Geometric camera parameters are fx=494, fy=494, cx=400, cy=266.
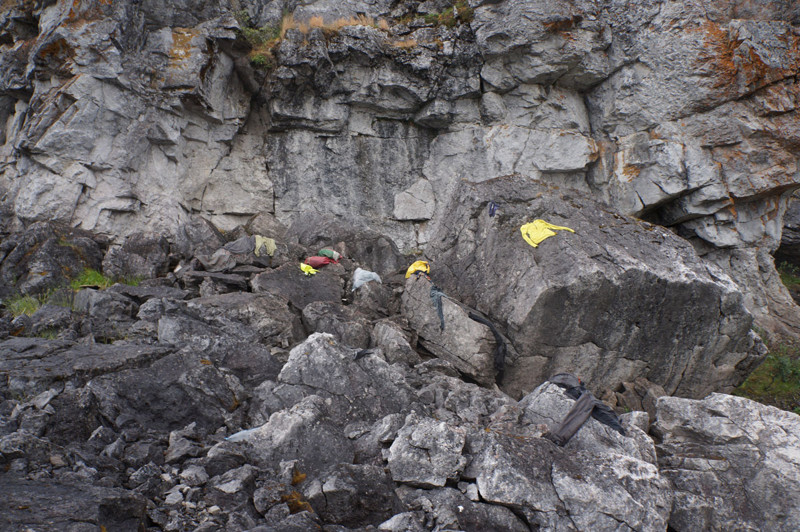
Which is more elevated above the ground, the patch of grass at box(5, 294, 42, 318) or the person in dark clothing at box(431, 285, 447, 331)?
the person in dark clothing at box(431, 285, 447, 331)

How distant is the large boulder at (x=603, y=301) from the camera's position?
8055mm

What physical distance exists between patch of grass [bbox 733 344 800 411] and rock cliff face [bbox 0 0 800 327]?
2.89m

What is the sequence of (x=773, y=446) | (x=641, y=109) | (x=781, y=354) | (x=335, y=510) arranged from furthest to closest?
(x=641, y=109), (x=781, y=354), (x=773, y=446), (x=335, y=510)

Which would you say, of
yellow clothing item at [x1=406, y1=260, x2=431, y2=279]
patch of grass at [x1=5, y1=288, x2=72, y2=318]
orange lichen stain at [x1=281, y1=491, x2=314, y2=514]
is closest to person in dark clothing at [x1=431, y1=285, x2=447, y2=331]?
yellow clothing item at [x1=406, y1=260, x2=431, y2=279]

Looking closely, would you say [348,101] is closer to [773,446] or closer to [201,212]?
[201,212]

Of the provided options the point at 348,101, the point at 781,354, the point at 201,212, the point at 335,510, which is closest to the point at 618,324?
the point at 335,510

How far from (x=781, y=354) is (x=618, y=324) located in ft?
26.9

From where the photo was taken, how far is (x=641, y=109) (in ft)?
51.0

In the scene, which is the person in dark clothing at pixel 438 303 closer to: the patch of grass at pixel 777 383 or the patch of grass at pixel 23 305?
the patch of grass at pixel 23 305

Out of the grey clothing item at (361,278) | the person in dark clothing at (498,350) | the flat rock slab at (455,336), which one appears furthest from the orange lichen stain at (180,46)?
the person in dark clothing at (498,350)

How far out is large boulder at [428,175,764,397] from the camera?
26.4 feet

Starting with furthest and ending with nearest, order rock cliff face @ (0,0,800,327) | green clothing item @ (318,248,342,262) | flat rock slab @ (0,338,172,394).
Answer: rock cliff face @ (0,0,800,327), green clothing item @ (318,248,342,262), flat rock slab @ (0,338,172,394)

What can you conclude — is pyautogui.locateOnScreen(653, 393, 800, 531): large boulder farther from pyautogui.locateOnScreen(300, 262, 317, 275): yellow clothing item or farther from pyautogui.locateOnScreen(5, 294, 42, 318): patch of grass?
pyautogui.locateOnScreen(5, 294, 42, 318): patch of grass

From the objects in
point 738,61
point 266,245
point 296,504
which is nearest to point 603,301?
point 296,504
